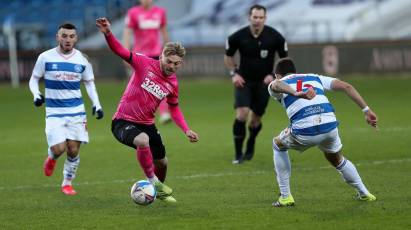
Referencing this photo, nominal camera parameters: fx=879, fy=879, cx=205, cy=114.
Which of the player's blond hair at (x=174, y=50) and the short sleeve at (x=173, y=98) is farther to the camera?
the short sleeve at (x=173, y=98)

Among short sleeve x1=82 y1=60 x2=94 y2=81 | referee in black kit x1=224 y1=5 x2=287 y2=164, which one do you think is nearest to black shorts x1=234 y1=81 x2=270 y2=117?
referee in black kit x1=224 y1=5 x2=287 y2=164

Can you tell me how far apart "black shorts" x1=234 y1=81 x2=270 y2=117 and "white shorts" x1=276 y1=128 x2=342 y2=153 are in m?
4.07

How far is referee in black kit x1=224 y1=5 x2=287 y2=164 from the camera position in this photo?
45.0ft

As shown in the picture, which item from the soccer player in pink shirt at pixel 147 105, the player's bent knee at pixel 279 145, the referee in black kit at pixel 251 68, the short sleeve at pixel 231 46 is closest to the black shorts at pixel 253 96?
the referee in black kit at pixel 251 68

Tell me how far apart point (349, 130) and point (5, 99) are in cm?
1325

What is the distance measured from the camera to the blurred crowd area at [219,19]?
31.1 m

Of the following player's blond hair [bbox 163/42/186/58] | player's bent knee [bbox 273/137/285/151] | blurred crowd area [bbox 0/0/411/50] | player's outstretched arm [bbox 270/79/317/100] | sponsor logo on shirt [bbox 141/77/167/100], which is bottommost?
blurred crowd area [bbox 0/0/411/50]

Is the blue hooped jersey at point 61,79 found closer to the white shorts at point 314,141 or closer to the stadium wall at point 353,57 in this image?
the white shorts at point 314,141

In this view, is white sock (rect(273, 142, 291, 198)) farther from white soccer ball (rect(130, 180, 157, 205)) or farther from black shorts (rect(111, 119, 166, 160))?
black shorts (rect(111, 119, 166, 160))

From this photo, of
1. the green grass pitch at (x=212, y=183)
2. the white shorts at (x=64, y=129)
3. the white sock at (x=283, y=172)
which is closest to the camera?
the green grass pitch at (x=212, y=183)

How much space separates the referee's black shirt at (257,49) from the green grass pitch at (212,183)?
140 centimetres

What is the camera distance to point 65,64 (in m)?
11.2

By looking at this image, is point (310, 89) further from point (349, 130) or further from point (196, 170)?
point (349, 130)

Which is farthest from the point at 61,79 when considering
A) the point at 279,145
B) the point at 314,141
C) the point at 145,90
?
the point at 314,141
